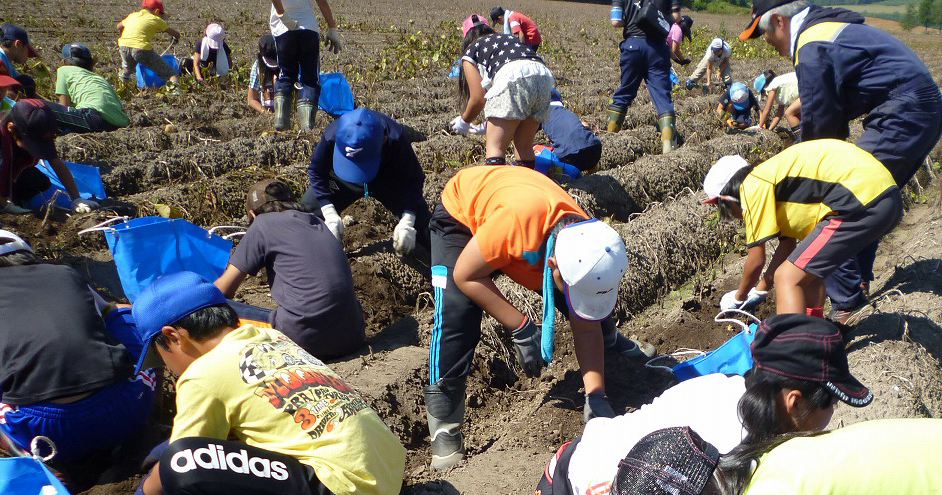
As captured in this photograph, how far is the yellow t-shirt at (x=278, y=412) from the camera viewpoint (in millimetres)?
1984

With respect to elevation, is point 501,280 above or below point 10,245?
below

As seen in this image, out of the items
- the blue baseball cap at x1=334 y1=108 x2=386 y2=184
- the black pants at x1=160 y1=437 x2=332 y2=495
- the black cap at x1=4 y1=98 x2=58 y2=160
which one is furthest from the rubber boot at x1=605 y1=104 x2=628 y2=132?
the black pants at x1=160 y1=437 x2=332 y2=495

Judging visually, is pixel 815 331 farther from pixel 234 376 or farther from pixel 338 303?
pixel 338 303

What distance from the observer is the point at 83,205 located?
15.2 feet

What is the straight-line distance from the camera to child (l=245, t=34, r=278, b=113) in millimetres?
7523

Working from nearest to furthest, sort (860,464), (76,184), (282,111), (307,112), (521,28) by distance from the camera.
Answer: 1. (860,464)
2. (76,184)
3. (307,112)
4. (282,111)
5. (521,28)

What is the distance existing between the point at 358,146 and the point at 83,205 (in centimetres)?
198

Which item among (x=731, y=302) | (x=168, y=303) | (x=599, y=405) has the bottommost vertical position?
(x=731, y=302)

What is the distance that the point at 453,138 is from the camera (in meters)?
6.86

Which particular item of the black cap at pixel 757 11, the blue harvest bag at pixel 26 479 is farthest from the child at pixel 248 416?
the black cap at pixel 757 11

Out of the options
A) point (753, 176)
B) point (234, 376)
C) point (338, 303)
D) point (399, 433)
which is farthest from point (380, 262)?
point (234, 376)

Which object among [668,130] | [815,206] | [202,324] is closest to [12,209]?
[202,324]

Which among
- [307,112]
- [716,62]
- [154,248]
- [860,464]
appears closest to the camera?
[860,464]

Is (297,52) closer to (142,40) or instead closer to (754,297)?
(142,40)
